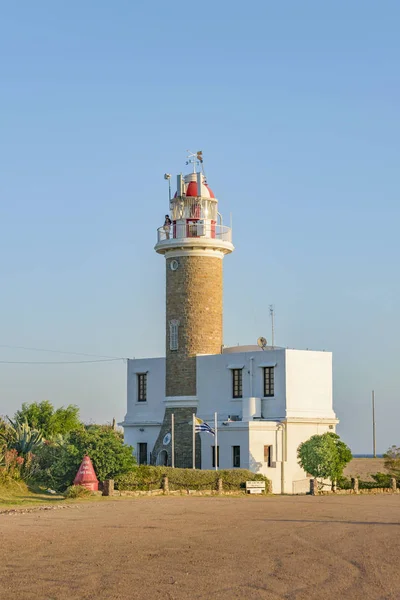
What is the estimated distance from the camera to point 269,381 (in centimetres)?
4319

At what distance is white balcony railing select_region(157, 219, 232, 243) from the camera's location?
4503 centimetres

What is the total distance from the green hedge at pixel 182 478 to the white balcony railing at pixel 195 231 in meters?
11.4

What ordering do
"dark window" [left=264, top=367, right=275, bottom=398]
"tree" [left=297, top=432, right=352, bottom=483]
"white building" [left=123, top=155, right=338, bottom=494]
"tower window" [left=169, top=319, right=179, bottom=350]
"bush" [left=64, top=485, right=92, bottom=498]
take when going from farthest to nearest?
"tower window" [left=169, top=319, right=179, bottom=350], "dark window" [left=264, top=367, right=275, bottom=398], "white building" [left=123, top=155, right=338, bottom=494], "tree" [left=297, top=432, right=352, bottom=483], "bush" [left=64, top=485, right=92, bottom=498]

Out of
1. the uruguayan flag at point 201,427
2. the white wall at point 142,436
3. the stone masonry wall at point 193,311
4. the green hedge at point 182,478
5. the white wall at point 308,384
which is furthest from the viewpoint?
the white wall at point 142,436

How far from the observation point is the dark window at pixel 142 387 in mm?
48375

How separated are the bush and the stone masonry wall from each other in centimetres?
1282

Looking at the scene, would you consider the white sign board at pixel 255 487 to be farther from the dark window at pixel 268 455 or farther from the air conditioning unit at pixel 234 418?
the air conditioning unit at pixel 234 418

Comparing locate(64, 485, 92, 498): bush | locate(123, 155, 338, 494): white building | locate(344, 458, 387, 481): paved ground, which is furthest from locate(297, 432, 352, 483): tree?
locate(344, 458, 387, 481): paved ground

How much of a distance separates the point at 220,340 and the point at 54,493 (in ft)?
44.7

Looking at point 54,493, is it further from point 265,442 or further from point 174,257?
point 174,257

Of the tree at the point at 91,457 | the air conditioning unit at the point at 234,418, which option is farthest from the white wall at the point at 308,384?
the tree at the point at 91,457

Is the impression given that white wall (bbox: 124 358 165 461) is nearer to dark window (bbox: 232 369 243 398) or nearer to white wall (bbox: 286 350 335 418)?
dark window (bbox: 232 369 243 398)

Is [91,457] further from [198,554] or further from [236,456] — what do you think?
[198,554]

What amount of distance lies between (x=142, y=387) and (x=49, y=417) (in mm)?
6832
